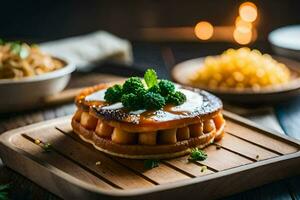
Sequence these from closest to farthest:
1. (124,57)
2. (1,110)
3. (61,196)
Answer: (61,196) < (1,110) < (124,57)

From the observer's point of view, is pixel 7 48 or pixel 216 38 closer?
pixel 7 48

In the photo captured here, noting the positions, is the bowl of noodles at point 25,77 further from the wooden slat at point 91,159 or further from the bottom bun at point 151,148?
the bottom bun at point 151,148

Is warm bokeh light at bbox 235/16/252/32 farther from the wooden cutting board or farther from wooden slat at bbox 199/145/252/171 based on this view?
wooden slat at bbox 199/145/252/171

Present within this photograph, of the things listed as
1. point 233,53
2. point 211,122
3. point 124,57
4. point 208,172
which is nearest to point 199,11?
point 124,57

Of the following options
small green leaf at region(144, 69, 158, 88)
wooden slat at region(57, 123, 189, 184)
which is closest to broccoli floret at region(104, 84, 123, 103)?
small green leaf at region(144, 69, 158, 88)

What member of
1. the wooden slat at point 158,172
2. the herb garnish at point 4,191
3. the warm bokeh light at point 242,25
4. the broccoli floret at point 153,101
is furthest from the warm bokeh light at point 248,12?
the herb garnish at point 4,191

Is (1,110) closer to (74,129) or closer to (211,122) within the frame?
(74,129)
